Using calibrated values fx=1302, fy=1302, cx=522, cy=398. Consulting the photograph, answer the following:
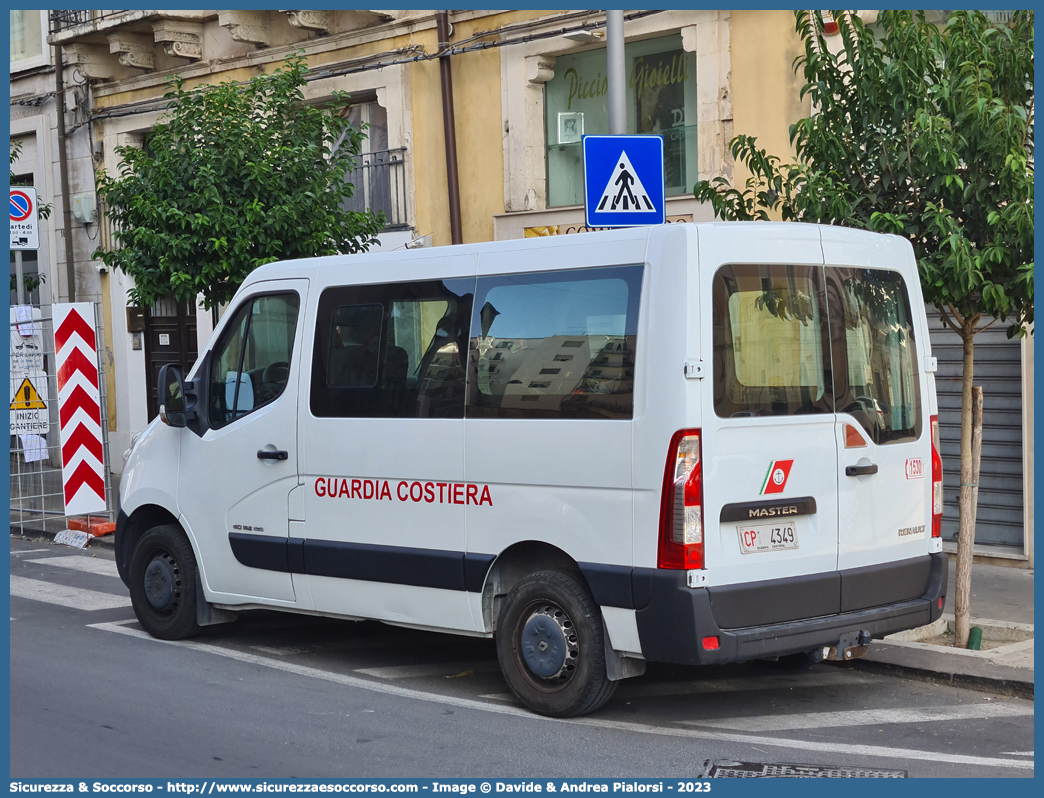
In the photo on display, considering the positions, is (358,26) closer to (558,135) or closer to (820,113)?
(558,135)

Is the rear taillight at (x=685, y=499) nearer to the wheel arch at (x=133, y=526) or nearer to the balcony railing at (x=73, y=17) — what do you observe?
the wheel arch at (x=133, y=526)

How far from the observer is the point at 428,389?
675cm

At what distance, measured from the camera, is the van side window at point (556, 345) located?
19.6 feet

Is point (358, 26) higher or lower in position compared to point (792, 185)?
higher

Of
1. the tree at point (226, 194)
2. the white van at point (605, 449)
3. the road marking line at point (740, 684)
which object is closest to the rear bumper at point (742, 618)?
the white van at point (605, 449)

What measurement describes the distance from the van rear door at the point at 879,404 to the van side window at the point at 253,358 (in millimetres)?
3092

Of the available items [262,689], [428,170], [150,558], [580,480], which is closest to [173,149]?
[428,170]

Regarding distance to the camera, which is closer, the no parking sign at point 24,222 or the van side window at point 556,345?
the van side window at point 556,345

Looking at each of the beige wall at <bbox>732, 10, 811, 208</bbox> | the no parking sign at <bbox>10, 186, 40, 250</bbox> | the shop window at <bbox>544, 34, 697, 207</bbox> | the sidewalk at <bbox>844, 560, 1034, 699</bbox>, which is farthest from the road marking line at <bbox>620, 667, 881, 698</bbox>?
the no parking sign at <bbox>10, 186, 40, 250</bbox>

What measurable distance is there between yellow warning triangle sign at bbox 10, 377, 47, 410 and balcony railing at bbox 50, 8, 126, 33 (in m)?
6.38

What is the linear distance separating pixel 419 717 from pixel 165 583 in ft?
8.36

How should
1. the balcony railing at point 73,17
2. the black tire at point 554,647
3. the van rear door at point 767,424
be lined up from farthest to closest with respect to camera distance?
1. the balcony railing at point 73,17
2. the black tire at point 554,647
3. the van rear door at point 767,424

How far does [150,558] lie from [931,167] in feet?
17.4

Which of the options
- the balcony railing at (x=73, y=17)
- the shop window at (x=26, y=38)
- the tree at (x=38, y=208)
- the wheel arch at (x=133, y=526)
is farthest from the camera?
the shop window at (x=26, y=38)
